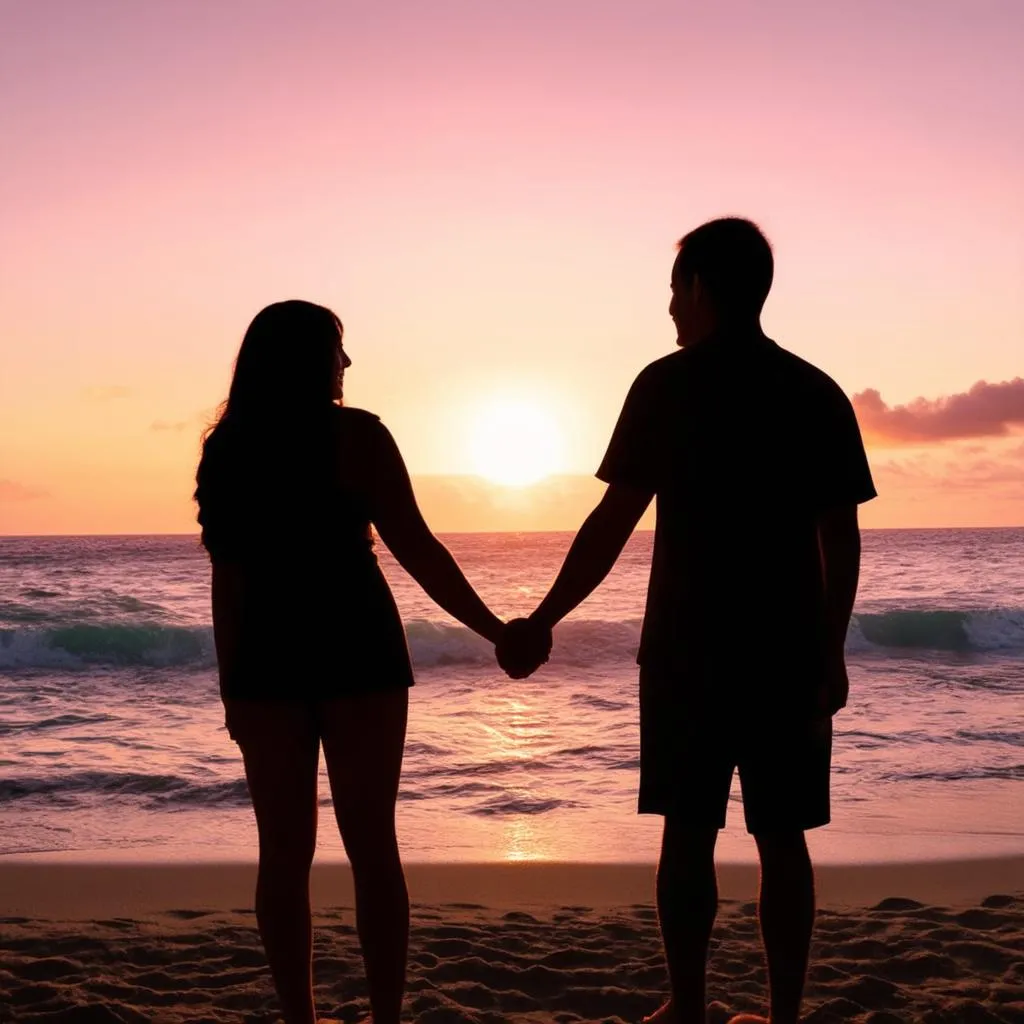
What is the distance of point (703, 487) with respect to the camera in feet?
8.49

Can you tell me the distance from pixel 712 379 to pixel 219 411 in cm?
117

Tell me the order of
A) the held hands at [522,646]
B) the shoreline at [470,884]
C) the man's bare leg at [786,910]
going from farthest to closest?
1. the shoreline at [470,884]
2. the held hands at [522,646]
3. the man's bare leg at [786,910]

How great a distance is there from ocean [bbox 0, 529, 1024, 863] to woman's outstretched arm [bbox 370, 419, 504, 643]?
352mm

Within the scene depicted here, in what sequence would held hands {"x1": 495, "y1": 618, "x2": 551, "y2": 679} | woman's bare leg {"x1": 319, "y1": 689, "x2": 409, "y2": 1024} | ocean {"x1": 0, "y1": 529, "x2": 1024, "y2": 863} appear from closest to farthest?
woman's bare leg {"x1": 319, "y1": 689, "x2": 409, "y2": 1024}, held hands {"x1": 495, "y1": 618, "x2": 551, "y2": 679}, ocean {"x1": 0, "y1": 529, "x2": 1024, "y2": 863}

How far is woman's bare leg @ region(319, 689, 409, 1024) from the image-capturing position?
2572 millimetres

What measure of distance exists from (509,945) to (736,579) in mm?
2108

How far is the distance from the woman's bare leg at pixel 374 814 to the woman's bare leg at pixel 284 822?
0.22 ft

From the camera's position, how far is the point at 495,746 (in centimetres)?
862

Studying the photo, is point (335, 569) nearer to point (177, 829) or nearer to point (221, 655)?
point (221, 655)

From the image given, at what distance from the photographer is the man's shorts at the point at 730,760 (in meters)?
2.60

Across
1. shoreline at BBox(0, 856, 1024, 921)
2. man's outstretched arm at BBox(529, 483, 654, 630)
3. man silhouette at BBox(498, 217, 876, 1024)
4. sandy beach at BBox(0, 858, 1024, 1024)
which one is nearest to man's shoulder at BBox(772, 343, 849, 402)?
man silhouette at BBox(498, 217, 876, 1024)

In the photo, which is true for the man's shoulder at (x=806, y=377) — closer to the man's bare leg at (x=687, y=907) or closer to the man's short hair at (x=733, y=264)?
the man's short hair at (x=733, y=264)

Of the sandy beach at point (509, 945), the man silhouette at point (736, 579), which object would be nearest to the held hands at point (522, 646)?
the man silhouette at point (736, 579)

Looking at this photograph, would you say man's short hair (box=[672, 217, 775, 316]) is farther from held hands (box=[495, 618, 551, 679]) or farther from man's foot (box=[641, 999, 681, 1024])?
man's foot (box=[641, 999, 681, 1024])
